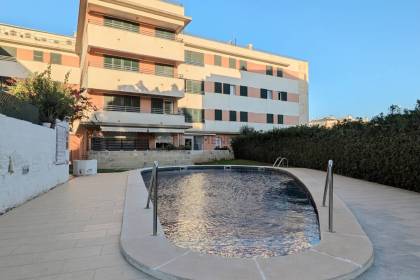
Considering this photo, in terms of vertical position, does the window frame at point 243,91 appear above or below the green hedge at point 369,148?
above

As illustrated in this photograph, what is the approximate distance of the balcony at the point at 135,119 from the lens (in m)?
27.4

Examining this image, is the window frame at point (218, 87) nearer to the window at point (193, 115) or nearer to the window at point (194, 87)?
the window at point (194, 87)

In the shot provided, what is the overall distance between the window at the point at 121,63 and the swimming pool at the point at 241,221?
20.1 meters

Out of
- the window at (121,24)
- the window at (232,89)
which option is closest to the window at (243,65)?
the window at (232,89)

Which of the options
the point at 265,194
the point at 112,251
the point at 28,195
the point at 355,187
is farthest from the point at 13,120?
the point at 355,187

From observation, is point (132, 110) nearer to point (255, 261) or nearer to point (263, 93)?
point (263, 93)

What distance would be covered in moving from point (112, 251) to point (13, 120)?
18.1 ft

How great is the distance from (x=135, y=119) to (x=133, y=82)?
336cm

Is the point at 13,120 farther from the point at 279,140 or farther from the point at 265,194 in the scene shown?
the point at 279,140

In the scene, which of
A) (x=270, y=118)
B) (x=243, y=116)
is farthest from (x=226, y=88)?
(x=270, y=118)

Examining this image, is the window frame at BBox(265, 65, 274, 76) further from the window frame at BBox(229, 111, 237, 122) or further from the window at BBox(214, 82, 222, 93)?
the window frame at BBox(229, 111, 237, 122)

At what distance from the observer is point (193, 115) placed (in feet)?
118

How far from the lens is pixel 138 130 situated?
2861 centimetres

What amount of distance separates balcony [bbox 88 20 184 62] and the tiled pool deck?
2024cm
